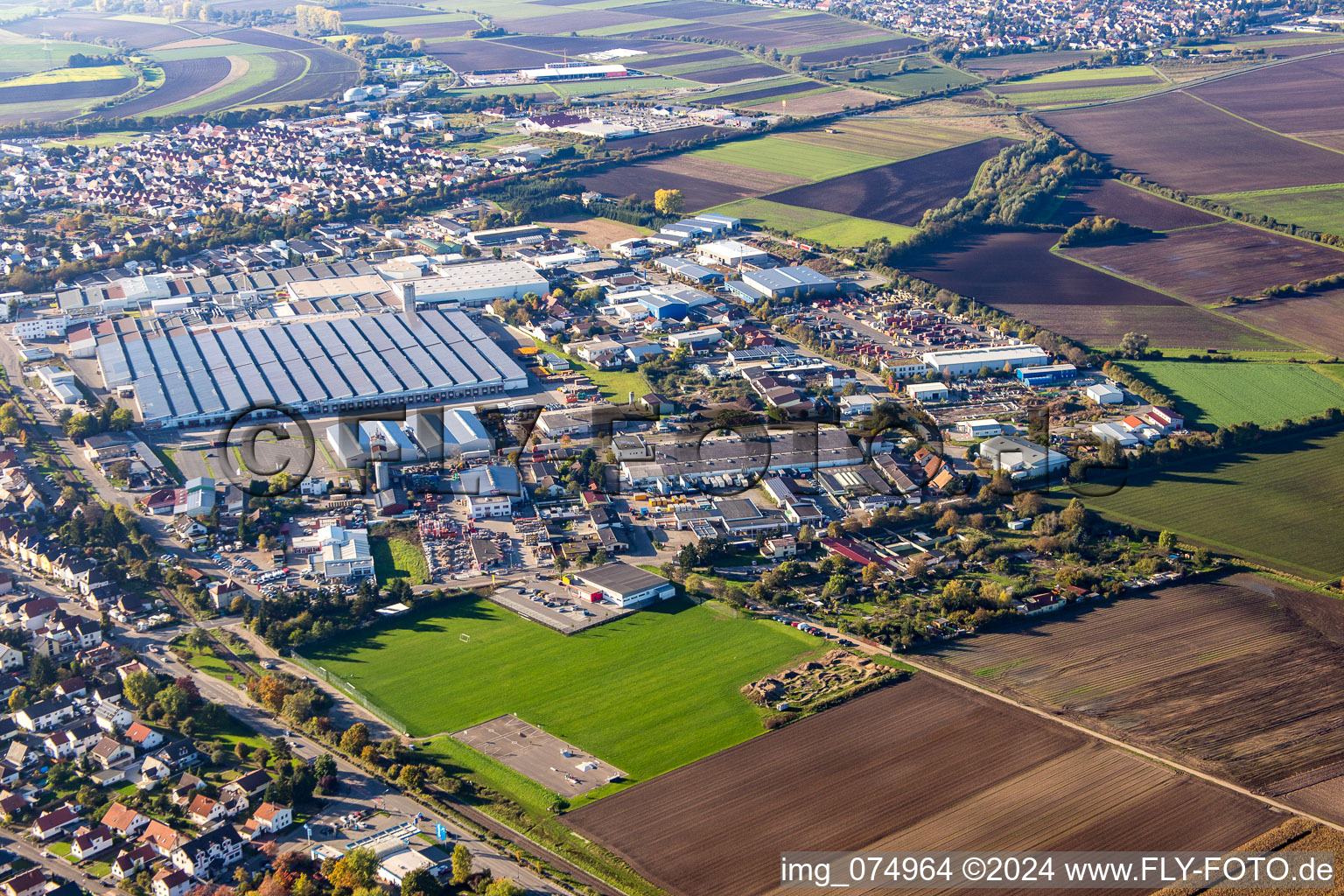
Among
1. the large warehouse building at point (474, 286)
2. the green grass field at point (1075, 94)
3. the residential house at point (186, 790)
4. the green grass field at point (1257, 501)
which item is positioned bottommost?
the residential house at point (186, 790)

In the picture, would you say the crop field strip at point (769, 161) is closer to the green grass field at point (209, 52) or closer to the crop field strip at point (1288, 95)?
the crop field strip at point (1288, 95)

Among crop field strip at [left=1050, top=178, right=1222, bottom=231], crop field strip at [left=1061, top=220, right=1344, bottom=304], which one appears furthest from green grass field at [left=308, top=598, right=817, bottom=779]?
crop field strip at [left=1050, top=178, right=1222, bottom=231]

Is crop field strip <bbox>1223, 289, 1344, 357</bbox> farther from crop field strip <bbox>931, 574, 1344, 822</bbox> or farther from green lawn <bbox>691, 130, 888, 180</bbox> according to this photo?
green lawn <bbox>691, 130, 888, 180</bbox>

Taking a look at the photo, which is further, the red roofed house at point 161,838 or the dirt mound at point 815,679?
the dirt mound at point 815,679

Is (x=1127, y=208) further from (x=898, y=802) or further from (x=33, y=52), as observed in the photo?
(x=33, y=52)

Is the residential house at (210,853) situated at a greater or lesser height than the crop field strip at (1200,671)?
lesser

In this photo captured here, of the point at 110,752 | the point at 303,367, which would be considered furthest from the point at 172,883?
the point at 303,367

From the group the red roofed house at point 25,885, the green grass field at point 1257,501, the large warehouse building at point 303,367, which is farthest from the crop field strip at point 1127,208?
the red roofed house at point 25,885
